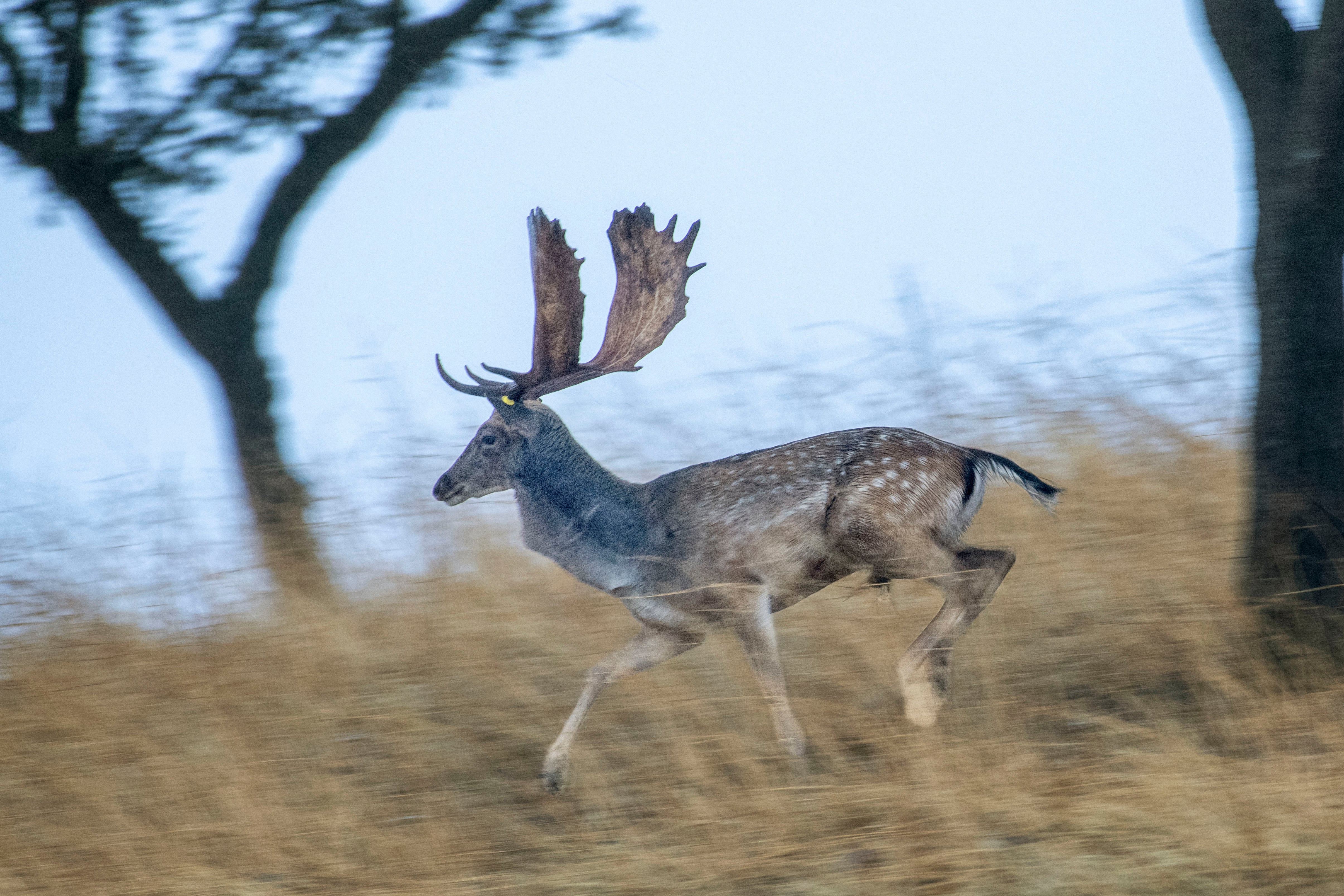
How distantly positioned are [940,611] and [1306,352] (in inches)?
74.2

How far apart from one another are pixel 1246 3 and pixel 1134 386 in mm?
2351

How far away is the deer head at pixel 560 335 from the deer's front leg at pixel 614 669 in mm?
802

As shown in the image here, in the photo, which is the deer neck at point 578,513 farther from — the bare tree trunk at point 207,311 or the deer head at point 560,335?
the bare tree trunk at point 207,311

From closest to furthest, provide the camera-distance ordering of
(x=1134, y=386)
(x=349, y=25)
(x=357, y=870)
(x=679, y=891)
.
Answer: (x=679, y=891)
(x=357, y=870)
(x=1134, y=386)
(x=349, y=25)

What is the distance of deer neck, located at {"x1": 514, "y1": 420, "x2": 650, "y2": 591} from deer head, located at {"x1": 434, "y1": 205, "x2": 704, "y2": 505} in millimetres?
37

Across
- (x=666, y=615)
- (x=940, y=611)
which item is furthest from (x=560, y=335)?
(x=940, y=611)

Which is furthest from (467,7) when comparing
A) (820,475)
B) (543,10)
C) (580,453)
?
(820,475)

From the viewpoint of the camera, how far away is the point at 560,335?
514cm

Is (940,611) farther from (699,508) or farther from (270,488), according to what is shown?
(270,488)

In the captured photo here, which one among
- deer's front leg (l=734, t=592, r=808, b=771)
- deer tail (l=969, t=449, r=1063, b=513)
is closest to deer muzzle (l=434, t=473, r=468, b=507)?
deer's front leg (l=734, t=592, r=808, b=771)

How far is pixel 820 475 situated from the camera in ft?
15.8

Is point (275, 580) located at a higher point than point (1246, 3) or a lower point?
lower

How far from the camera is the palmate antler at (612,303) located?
16.7 ft

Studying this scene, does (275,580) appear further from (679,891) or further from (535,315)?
(679,891)
